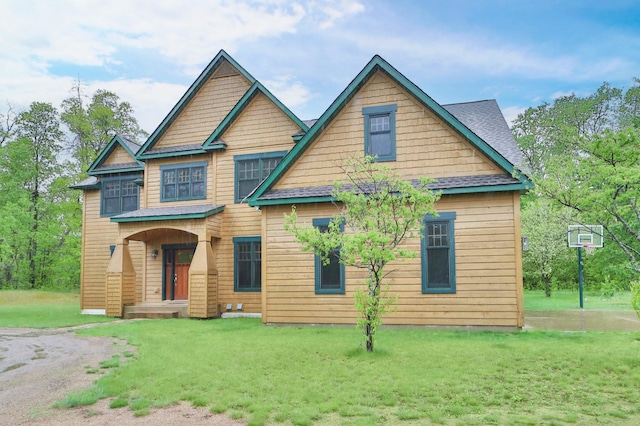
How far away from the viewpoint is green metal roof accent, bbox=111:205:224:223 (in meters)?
16.5

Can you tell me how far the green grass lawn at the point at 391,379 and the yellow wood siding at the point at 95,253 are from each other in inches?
417

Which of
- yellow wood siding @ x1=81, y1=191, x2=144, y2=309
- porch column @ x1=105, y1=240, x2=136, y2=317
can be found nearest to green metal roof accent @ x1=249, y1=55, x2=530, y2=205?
porch column @ x1=105, y1=240, x2=136, y2=317

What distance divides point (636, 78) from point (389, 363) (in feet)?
131

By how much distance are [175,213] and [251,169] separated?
312cm

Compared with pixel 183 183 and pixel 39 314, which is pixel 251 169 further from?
pixel 39 314

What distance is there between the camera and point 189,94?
1900 cm

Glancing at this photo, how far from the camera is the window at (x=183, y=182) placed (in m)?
18.5

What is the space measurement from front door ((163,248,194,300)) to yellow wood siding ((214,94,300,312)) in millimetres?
2070

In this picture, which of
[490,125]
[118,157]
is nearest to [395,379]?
[490,125]

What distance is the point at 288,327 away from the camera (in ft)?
45.2

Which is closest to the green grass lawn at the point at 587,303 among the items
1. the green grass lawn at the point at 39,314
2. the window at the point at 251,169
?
the window at the point at 251,169

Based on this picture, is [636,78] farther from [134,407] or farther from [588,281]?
[134,407]

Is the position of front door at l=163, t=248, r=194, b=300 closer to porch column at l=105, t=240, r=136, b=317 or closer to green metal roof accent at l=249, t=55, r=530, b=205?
porch column at l=105, t=240, r=136, b=317

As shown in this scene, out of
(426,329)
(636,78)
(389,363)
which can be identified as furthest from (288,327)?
(636,78)
